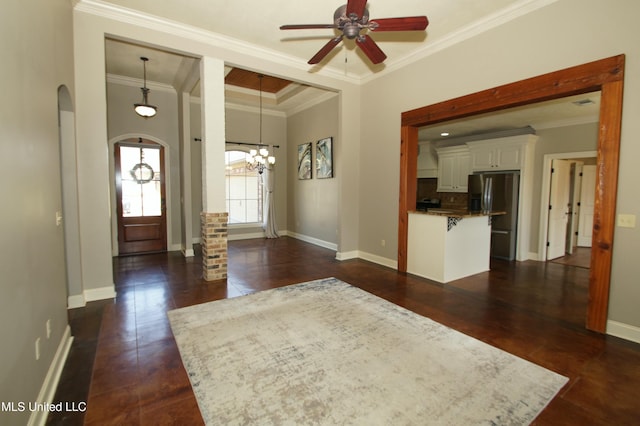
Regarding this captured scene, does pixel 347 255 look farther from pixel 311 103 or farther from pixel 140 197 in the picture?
pixel 140 197

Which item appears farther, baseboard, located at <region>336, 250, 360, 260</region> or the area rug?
baseboard, located at <region>336, 250, 360, 260</region>

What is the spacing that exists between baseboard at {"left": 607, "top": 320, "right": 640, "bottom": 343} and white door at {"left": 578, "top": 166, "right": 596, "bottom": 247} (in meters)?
6.01

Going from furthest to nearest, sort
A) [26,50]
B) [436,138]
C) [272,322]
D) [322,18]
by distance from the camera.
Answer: [436,138] < [322,18] < [272,322] < [26,50]

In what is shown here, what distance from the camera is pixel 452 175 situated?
797 cm

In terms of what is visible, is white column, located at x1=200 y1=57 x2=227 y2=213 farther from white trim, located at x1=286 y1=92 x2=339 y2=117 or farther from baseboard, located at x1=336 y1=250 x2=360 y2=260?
white trim, located at x1=286 y1=92 x2=339 y2=117

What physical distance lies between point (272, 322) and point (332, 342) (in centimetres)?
71

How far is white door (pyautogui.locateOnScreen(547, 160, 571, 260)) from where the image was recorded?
6238mm

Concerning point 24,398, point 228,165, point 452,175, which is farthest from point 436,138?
point 24,398

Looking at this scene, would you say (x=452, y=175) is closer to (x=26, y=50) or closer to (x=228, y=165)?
(x=228, y=165)

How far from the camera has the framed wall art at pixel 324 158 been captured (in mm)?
6542

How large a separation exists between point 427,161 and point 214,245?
268 inches

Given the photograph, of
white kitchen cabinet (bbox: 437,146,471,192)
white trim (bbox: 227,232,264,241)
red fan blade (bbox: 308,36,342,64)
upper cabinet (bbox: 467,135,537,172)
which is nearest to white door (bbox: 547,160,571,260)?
upper cabinet (bbox: 467,135,537,172)

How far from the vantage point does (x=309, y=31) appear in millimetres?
3889

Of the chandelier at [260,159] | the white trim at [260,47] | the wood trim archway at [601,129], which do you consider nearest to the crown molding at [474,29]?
the white trim at [260,47]
